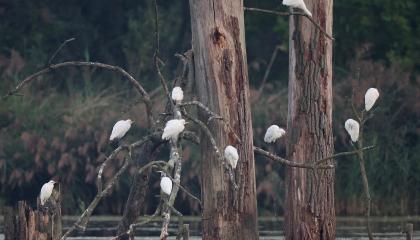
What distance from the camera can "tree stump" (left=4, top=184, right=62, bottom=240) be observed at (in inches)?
421

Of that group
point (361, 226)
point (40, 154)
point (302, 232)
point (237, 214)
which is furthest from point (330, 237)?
point (40, 154)

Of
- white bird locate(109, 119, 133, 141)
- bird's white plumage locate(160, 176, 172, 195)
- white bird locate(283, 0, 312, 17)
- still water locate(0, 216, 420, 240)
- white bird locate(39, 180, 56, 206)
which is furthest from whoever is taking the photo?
still water locate(0, 216, 420, 240)

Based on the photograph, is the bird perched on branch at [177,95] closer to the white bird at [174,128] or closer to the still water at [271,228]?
the white bird at [174,128]

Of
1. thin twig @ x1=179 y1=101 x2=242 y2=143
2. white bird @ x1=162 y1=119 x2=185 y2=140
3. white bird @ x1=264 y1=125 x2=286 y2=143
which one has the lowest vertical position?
white bird @ x1=162 y1=119 x2=185 y2=140

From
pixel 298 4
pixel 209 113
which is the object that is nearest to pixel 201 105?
pixel 209 113

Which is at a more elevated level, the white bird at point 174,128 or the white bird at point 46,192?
the white bird at point 174,128

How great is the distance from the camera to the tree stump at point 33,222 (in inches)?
421

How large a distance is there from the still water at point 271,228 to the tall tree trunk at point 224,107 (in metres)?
5.10

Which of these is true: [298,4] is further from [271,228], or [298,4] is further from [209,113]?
[271,228]

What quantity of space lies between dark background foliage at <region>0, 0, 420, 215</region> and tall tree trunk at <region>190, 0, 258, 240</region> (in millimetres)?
4685

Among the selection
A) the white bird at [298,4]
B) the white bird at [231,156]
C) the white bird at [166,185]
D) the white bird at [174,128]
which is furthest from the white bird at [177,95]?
the white bird at [298,4]

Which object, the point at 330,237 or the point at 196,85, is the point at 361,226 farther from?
the point at 196,85

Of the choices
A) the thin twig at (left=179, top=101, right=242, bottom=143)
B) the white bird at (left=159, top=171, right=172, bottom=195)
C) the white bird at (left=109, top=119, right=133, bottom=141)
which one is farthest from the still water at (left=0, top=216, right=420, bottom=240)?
the white bird at (left=159, top=171, right=172, bottom=195)

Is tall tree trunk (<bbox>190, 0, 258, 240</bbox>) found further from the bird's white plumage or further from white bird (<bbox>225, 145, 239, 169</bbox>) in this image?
the bird's white plumage
